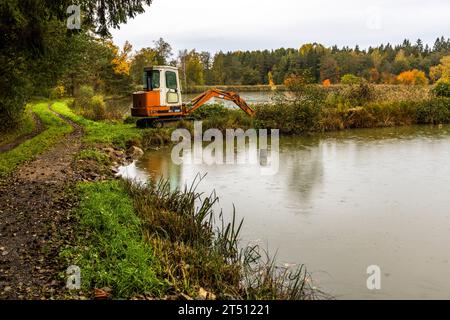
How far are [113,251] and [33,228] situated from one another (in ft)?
4.63

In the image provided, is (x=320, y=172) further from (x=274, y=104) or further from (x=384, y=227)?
(x=274, y=104)

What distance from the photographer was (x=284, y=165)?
1209cm

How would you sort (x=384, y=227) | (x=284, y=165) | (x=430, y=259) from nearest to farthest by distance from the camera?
(x=430, y=259) → (x=384, y=227) → (x=284, y=165)

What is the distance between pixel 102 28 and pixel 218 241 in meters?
4.85

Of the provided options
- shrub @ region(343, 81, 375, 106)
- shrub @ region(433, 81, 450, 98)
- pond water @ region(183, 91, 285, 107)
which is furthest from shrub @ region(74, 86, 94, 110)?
shrub @ region(433, 81, 450, 98)

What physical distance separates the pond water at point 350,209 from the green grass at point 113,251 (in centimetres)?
185

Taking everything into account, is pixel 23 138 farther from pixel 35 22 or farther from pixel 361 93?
pixel 361 93

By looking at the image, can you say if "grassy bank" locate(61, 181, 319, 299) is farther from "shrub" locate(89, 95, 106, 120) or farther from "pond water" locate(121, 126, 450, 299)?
"shrub" locate(89, 95, 106, 120)

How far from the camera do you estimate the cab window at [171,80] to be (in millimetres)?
16594

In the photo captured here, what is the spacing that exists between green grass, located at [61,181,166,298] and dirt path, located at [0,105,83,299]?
0.23m

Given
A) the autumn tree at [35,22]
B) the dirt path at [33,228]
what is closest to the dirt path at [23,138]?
the autumn tree at [35,22]

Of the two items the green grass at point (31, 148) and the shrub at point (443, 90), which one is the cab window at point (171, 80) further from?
the shrub at point (443, 90)
